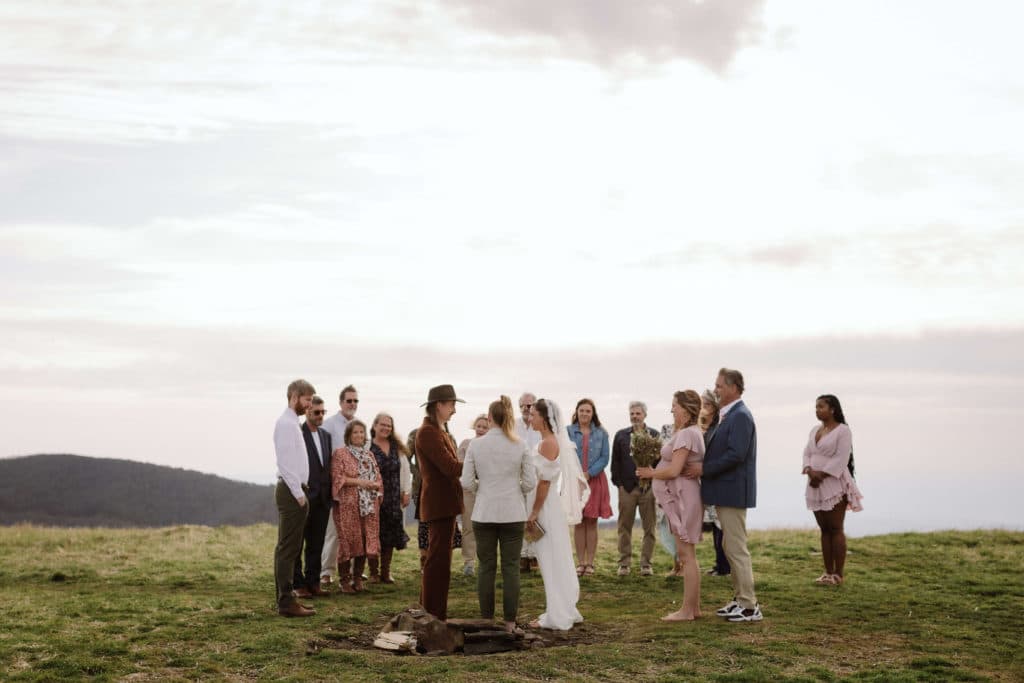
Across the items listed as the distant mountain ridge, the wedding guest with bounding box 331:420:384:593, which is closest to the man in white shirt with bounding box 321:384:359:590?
the wedding guest with bounding box 331:420:384:593

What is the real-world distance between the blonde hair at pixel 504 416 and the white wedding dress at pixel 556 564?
2.56ft

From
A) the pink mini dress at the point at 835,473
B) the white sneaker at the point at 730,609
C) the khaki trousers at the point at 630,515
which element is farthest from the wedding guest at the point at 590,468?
the white sneaker at the point at 730,609

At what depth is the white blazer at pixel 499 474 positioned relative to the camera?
9.86 m

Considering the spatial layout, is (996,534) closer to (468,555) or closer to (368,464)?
(468,555)

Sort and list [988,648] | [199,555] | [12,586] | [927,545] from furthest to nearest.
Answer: [927,545] < [199,555] < [12,586] < [988,648]

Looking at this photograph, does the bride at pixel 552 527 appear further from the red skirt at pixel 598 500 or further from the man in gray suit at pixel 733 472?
the red skirt at pixel 598 500

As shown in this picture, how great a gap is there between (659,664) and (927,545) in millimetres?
Result: 11422

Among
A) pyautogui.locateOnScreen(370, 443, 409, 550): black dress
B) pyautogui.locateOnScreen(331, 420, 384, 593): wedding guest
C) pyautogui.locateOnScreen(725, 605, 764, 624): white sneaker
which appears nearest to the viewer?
pyautogui.locateOnScreen(725, 605, 764, 624): white sneaker

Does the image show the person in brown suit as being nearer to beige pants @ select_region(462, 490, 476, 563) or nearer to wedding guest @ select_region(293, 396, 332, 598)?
wedding guest @ select_region(293, 396, 332, 598)

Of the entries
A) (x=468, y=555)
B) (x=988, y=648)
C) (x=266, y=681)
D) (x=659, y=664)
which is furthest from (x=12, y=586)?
(x=988, y=648)

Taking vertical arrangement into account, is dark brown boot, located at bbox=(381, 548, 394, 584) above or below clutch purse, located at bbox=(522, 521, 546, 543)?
below

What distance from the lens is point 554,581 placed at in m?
10.8

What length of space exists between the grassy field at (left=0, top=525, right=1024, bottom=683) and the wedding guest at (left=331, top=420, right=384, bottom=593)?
491 mm

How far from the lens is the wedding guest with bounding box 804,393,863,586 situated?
1358 centimetres
